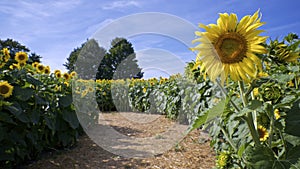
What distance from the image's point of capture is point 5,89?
2.53 metres

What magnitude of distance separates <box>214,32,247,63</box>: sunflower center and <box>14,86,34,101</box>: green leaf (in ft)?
7.43

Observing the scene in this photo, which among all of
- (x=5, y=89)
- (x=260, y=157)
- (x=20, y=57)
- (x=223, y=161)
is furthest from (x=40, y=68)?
(x=260, y=157)

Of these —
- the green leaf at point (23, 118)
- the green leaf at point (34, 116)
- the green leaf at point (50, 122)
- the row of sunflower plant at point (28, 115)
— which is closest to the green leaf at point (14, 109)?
the row of sunflower plant at point (28, 115)

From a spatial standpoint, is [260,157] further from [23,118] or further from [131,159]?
[131,159]

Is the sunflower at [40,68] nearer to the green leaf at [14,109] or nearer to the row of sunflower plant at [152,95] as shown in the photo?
the row of sunflower plant at [152,95]

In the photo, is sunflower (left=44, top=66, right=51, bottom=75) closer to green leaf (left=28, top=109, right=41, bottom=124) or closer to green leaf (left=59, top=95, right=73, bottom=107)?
green leaf (left=59, top=95, right=73, bottom=107)

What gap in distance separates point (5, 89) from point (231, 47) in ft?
7.61

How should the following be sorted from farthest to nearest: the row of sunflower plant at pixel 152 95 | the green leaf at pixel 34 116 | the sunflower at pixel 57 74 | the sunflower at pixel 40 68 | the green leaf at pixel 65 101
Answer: the sunflower at pixel 57 74 → the row of sunflower plant at pixel 152 95 → the sunflower at pixel 40 68 → the green leaf at pixel 65 101 → the green leaf at pixel 34 116

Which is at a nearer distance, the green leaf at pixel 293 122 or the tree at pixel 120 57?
the green leaf at pixel 293 122

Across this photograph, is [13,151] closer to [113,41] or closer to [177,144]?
[113,41]

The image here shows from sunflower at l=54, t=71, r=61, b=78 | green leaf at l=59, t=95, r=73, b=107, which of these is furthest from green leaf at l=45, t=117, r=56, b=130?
sunflower at l=54, t=71, r=61, b=78

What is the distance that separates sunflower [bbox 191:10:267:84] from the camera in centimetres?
104

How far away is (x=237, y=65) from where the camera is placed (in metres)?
1.05

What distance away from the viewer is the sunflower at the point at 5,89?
2.51 meters
